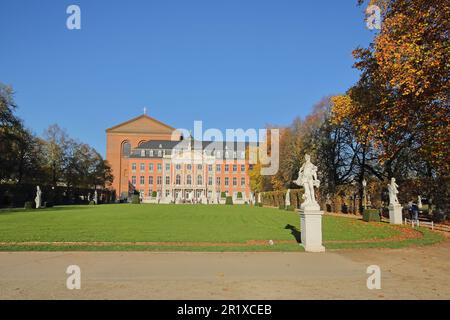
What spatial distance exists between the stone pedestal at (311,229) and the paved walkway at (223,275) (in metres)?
0.71

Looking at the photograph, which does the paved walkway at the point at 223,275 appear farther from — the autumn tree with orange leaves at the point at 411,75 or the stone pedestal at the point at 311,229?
the autumn tree with orange leaves at the point at 411,75

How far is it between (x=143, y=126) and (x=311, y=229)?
96.5 meters

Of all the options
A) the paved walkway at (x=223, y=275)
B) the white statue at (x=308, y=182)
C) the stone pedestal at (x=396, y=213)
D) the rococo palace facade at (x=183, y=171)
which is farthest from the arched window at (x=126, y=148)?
the white statue at (x=308, y=182)

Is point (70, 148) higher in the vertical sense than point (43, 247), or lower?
higher

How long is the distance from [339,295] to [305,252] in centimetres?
515

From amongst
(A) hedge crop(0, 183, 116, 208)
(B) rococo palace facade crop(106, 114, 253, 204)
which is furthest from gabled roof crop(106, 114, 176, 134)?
(A) hedge crop(0, 183, 116, 208)

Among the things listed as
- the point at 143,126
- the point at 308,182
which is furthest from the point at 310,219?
the point at 143,126

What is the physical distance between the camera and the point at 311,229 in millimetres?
11609

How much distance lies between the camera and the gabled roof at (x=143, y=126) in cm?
10212

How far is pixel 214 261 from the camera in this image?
934 centimetres
